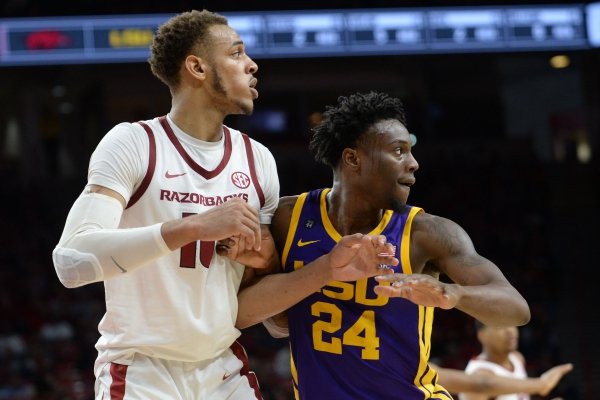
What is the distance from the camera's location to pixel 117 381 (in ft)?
11.2

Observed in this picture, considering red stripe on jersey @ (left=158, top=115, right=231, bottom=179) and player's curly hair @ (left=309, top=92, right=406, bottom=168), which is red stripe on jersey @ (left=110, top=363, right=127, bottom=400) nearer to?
red stripe on jersey @ (left=158, top=115, right=231, bottom=179)

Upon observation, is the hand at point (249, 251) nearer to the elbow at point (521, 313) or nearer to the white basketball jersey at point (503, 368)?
the elbow at point (521, 313)

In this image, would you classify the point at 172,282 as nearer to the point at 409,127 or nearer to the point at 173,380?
the point at 173,380

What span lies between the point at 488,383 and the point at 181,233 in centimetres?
314

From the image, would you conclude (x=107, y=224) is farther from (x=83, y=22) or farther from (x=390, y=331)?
(x=83, y=22)

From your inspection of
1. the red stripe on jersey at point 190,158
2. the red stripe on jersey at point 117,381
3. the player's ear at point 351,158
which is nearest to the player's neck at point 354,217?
the player's ear at point 351,158

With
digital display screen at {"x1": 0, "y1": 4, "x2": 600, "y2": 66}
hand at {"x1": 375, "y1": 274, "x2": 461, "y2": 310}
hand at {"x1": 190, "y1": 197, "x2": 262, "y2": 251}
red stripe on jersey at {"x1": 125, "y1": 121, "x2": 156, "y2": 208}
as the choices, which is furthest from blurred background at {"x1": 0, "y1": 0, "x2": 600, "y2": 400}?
hand at {"x1": 375, "y1": 274, "x2": 461, "y2": 310}

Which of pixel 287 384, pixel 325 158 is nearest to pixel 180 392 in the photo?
pixel 325 158

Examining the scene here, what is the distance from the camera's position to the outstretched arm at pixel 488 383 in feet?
18.5

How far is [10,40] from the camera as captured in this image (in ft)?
32.3

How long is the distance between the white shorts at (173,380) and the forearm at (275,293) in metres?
0.18

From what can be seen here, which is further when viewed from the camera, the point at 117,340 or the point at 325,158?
the point at 325,158

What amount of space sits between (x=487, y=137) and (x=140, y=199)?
15.9 metres

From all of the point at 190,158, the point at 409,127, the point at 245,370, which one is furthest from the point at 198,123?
the point at 409,127
